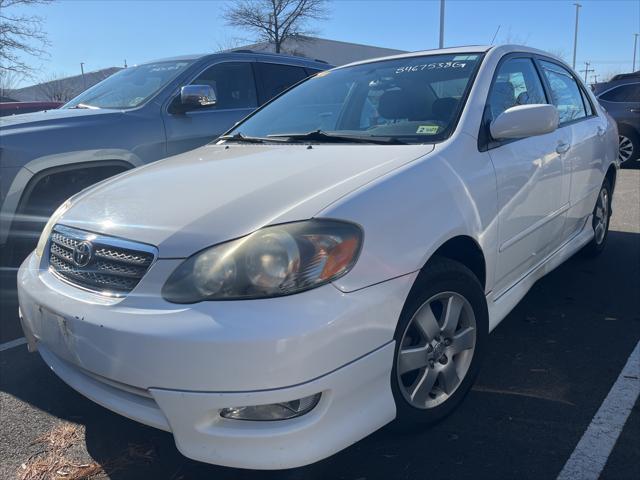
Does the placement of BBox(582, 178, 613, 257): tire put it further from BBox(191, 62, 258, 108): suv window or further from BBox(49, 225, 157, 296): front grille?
BBox(49, 225, 157, 296): front grille

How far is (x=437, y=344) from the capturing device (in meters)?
2.42

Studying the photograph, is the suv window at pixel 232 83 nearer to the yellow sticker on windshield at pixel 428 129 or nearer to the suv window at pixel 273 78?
the suv window at pixel 273 78

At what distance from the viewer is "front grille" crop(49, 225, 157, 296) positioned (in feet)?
6.68

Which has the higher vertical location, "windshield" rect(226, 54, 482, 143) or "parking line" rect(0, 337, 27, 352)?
"windshield" rect(226, 54, 482, 143)

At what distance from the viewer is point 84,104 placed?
487 cm

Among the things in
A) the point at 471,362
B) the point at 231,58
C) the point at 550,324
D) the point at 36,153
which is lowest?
the point at 550,324

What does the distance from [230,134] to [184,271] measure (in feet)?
6.18

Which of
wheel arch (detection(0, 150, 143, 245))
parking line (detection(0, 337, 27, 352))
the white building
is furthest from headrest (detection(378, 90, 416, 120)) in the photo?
the white building

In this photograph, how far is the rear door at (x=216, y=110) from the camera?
4602mm

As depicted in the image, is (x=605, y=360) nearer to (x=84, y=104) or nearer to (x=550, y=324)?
(x=550, y=324)

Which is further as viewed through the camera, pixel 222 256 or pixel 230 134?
pixel 230 134

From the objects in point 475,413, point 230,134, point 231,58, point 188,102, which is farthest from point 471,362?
point 231,58

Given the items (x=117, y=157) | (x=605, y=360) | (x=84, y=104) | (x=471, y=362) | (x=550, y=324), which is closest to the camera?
(x=471, y=362)

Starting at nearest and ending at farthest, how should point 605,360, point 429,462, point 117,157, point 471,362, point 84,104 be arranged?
point 429,462
point 471,362
point 605,360
point 117,157
point 84,104
